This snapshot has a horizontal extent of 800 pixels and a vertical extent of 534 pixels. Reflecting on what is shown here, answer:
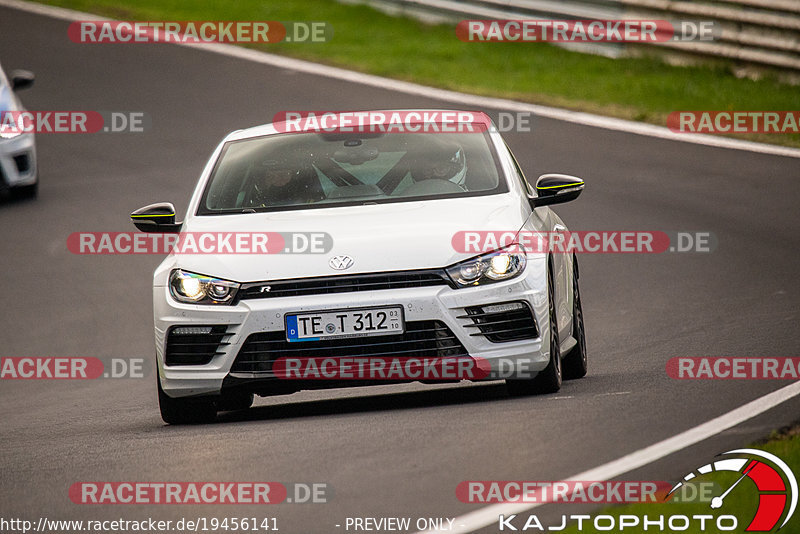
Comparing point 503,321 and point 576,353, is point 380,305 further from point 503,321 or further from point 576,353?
point 576,353

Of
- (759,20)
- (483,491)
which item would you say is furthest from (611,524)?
(759,20)

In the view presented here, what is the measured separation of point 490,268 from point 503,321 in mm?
268

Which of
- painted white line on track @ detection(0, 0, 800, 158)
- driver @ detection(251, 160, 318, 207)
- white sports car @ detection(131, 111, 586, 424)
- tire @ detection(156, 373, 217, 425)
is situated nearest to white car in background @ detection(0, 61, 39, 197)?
painted white line on track @ detection(0, 0, 800, 158)

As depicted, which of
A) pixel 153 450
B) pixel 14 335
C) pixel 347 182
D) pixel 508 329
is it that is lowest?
pixel 14 335

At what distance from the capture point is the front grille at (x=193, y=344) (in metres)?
7.90

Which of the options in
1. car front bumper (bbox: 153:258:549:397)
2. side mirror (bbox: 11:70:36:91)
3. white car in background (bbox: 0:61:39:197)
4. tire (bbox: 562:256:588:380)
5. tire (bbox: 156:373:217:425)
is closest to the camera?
car front bumper (bbox: 153:258:549:397)

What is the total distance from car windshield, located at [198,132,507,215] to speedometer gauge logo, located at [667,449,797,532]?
2.75 metres

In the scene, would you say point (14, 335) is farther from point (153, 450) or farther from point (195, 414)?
point (153, 450)

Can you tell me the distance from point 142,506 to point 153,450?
1.14m

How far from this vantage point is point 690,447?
662 centimetres

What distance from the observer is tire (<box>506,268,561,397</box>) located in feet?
26.3

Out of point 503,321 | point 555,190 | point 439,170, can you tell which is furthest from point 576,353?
point 503,321

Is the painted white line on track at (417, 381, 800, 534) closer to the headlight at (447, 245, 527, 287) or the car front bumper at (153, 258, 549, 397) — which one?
the car front bumper at (153, 258, 549, 397)

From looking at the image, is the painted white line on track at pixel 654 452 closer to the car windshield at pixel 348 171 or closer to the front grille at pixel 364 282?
the front grille at pixel 364 282
